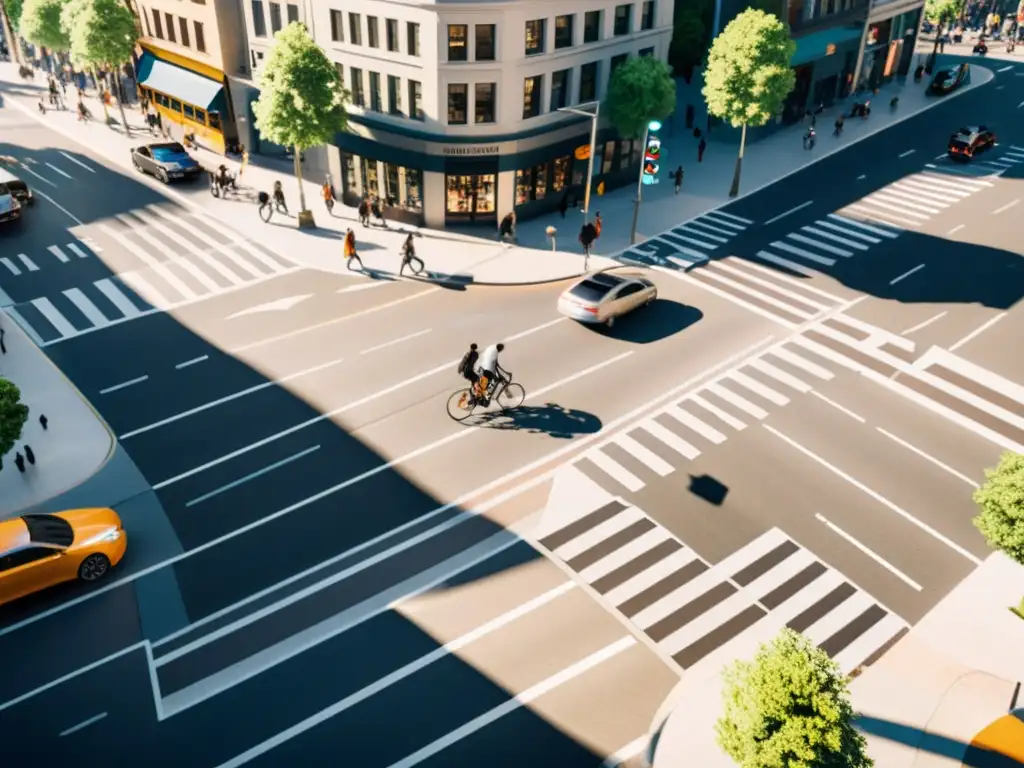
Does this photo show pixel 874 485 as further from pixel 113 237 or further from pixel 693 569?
pixel 113 237

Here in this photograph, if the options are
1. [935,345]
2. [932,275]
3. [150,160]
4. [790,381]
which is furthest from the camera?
[150,160]

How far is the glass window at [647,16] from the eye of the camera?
3994 centimetres

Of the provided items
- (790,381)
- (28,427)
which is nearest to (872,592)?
(790,381)

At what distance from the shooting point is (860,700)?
664 inches

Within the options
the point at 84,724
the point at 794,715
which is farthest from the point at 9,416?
the point at 794,715

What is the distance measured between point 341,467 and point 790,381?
14.9 metres

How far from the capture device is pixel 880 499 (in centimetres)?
2259

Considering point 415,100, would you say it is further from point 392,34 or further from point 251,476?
point 251,476

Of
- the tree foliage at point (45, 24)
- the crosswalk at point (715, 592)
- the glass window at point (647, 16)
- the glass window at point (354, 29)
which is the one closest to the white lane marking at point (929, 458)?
the crosswalk at point (715, 592)

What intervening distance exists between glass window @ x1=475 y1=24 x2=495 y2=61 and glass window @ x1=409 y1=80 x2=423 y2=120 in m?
2.90

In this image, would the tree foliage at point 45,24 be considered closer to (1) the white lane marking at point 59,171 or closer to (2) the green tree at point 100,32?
(2) the green tree at point 100,32

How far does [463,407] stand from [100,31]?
37.9m

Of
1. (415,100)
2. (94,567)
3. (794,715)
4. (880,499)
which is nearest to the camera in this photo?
(794,715)

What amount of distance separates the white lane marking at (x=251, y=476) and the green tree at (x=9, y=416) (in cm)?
431
